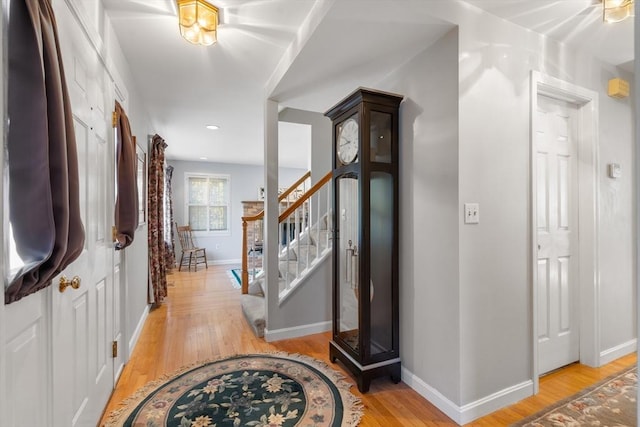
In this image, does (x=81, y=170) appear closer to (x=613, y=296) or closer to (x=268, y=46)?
(x=268, y=46)

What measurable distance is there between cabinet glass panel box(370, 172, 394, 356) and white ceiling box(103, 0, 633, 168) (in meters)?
0.87

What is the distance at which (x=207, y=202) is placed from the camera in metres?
7.12

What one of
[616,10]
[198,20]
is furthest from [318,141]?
[616,10]

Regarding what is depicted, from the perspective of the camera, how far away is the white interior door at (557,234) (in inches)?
83.3

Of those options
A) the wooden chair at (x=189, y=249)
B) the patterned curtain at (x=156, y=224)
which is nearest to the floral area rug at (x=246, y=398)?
the patterned curtain at (x=156, y=224)

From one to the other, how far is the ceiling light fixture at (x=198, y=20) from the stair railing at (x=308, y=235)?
4.97 ft

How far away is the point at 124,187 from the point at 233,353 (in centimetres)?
159

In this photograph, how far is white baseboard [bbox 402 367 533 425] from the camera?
1.66 meters

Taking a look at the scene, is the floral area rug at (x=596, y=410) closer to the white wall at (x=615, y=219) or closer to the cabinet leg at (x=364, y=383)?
the white wall at (x=615, y=219)

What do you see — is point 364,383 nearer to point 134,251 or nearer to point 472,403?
point 472,403

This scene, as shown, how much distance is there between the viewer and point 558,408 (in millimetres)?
1749

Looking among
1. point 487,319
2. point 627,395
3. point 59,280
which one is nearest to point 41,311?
point 59,280

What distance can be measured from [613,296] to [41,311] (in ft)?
12.0

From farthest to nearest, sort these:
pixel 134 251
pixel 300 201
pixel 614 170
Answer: pixel 300 201 < pixel 134 251 < pixel 614 170
